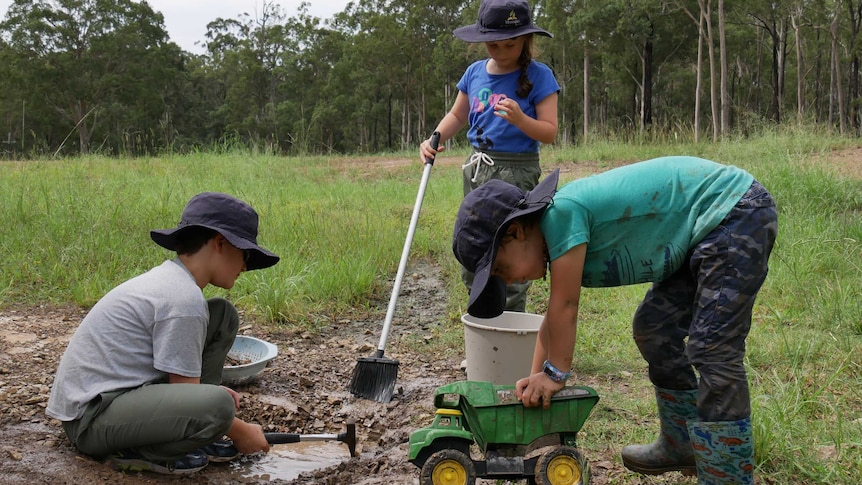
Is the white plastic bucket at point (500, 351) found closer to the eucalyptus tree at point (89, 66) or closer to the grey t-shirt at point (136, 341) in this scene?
the grey t-shirt at point (136, 341)

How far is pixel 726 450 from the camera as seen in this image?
1.88 metres

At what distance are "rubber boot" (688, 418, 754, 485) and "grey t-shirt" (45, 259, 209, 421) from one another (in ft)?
4.90

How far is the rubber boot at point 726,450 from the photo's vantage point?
73.5 inches

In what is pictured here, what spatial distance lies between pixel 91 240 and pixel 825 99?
48.5 meters

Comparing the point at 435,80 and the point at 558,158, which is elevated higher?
the point at 435,80

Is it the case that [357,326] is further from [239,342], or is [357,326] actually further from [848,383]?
[848,383]

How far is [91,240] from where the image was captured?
16.6 feet

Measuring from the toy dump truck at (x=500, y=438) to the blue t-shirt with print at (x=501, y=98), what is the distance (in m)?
1.50

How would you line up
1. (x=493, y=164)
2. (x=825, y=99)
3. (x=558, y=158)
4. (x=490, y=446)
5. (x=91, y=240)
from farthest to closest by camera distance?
(x=825, y=99), (x=558, y=158), (x=91, y=240), (x=493, y=164), (x=490, y=446)

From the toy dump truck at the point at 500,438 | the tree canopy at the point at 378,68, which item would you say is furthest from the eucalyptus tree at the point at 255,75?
the toy dump truck at the point at 500,438

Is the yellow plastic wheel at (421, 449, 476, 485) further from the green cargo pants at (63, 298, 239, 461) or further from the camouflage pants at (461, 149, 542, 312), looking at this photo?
the camouflage pants at (461, 149, 542, 312)

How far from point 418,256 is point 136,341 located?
12.7 feet

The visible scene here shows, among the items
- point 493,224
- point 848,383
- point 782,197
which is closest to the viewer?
point 493,224

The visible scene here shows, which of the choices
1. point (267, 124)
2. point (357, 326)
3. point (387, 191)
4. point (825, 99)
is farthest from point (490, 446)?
point (825, 99)
